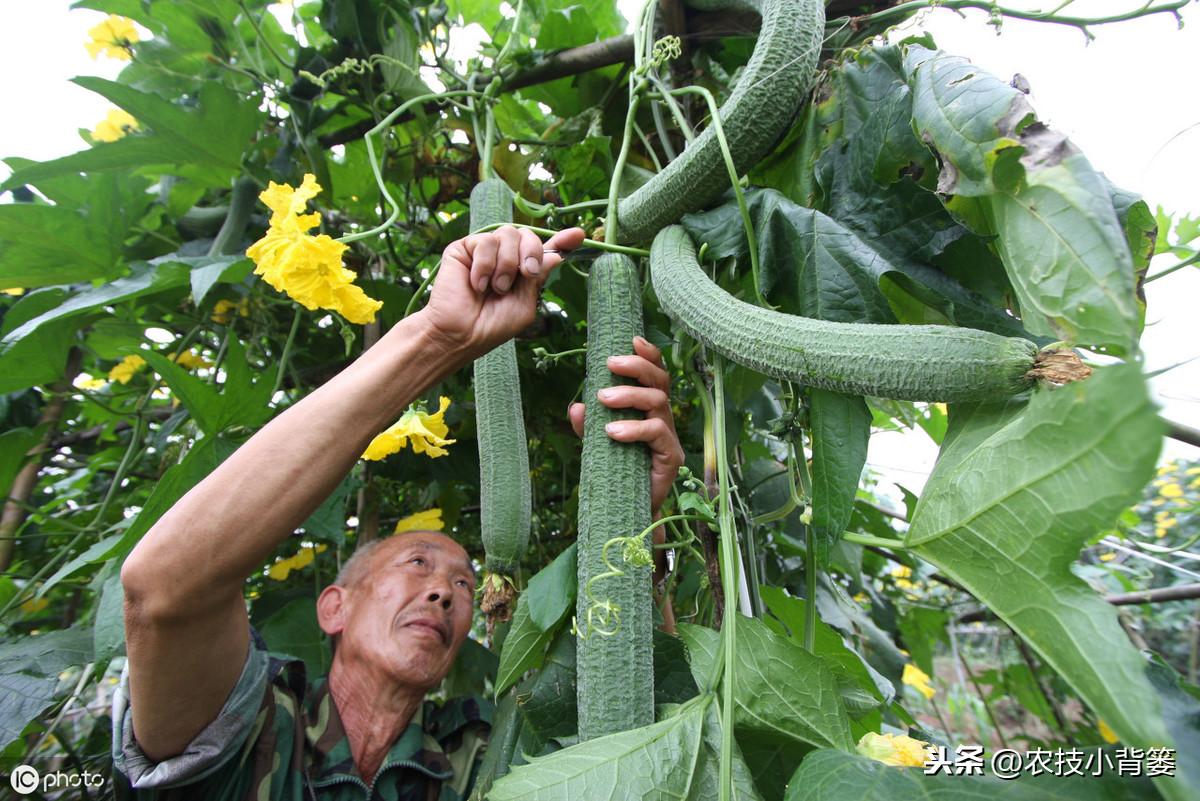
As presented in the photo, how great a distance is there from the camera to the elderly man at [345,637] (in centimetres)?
99

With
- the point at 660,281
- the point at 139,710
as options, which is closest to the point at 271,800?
the point at 139,710

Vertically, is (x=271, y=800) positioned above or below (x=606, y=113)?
below

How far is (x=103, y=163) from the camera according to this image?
1.55 meters

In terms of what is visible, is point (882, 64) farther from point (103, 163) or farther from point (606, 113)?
point (103, 163)

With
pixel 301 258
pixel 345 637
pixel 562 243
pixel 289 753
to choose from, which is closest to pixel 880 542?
pixel 562 243

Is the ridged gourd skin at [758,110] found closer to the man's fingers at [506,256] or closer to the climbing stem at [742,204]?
the climbing stem at [742,204]

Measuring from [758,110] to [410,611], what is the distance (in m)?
1.48

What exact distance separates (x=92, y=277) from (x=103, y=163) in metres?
0.30

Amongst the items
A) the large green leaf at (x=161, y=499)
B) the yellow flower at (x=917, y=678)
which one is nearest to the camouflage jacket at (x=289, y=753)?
the large green leaf at (x=161, y=499)

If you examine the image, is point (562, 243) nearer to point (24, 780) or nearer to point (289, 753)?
point (289, 753)

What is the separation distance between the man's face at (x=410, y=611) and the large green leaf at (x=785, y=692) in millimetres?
1137

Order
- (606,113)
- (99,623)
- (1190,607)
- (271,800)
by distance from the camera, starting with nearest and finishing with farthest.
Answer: (99,623) < (271,800) < (606,113) < (1190,607)

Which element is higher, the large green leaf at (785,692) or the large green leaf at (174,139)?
the large green leaf at (174,139)

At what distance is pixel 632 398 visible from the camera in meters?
1.03
